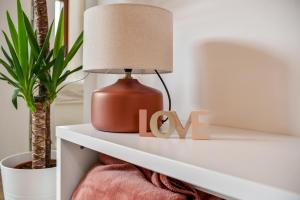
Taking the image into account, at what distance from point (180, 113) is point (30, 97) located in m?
0.58

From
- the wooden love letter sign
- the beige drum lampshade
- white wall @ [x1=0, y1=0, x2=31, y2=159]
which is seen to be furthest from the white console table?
white wall @ [x1=0, y1=0, x2=31, y2=159]

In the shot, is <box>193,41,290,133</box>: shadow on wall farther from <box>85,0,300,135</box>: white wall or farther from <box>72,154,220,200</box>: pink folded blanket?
<box>72,154,220,200</box>: pink folded blanket

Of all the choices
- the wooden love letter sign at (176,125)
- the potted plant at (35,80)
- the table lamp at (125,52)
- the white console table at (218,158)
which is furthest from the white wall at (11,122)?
the wooden love letter sign at (176,125)

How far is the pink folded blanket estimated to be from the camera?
0.59 m

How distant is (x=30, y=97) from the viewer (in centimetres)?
98

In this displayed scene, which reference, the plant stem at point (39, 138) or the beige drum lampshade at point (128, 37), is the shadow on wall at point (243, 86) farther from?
the plant stem at point (39, 138)

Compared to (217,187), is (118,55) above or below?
above

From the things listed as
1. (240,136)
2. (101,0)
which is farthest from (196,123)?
(101,0)

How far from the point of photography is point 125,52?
66 cm

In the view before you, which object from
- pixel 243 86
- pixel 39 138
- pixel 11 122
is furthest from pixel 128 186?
pixel 11 122

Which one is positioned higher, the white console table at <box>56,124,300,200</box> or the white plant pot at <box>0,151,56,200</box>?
the white console table at <box>56,124,300,200</box>

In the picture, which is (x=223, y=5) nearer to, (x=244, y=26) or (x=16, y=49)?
(x=244, y=26)

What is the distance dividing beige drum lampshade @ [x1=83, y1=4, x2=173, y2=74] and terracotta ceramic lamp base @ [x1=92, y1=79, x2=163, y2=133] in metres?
0.07

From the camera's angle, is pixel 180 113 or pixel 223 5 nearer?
pixel 223 5
